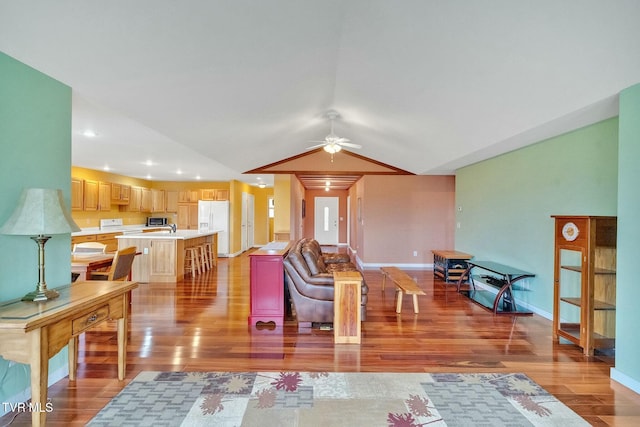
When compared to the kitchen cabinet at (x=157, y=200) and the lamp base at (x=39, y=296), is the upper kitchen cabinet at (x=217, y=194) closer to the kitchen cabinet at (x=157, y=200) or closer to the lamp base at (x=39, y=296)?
the kitchen cabinet at (x=157, y=200)

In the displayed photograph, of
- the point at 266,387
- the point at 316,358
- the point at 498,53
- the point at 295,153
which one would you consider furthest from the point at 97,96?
the point at 295,153

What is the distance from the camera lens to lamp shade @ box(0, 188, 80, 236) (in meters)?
1.81

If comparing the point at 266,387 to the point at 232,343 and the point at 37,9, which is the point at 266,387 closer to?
the point at 232,343

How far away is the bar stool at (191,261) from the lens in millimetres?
6301

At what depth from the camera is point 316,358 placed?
2.79 meters

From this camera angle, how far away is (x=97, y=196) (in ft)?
22.5

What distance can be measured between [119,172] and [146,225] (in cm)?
222

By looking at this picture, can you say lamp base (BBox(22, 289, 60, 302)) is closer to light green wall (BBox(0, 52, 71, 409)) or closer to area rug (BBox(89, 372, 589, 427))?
light green wall (BBox(0, 52, 71, 409))

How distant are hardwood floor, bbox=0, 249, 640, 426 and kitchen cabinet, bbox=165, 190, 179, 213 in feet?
17.5

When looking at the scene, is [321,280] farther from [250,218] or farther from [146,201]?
[250,218]

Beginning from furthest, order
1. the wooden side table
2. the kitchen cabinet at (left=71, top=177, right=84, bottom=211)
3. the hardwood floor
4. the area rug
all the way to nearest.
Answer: the kitchen cabinet at (left=71, top=177, right=84, bottom=211) → the wooden side table → the hardwood floor → the area rug

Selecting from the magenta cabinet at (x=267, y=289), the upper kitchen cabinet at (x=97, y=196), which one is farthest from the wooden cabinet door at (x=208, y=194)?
the magenta cabinet at (x=267, y=289)

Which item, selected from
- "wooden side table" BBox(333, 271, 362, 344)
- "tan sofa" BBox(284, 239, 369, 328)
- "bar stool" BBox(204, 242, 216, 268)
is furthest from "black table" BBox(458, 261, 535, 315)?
"bar stool" BBox(204, 242, 216, 268)

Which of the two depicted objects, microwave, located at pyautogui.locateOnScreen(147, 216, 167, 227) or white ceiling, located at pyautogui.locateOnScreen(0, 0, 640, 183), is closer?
white ceiling, located at pyautogui.locateOnScreen(0, 0, 640, 183)
